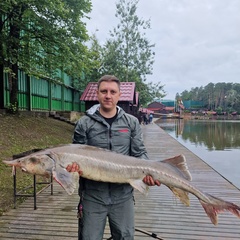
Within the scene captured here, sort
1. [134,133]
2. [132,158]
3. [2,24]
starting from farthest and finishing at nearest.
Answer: [2,24], [134,133], [132,158]

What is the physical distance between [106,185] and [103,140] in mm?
411

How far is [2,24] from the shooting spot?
12.1m

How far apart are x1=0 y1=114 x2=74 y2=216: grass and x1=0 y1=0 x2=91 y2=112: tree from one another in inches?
55.0

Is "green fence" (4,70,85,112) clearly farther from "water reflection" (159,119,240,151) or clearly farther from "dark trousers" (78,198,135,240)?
"dark trousers" (78,198,135,240)

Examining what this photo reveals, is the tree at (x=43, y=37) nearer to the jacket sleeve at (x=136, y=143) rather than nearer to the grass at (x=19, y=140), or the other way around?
the grass at (x=19, y=140)

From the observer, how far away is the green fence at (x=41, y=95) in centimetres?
1583

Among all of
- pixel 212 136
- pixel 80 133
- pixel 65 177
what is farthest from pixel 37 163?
pixel 212 136

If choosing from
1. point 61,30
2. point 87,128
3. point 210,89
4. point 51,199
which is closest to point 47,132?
point 61,30

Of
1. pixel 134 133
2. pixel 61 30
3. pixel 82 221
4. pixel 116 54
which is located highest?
pixel 116 54

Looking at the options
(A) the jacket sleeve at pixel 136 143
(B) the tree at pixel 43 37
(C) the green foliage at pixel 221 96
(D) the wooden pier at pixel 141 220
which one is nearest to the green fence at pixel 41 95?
(B) the tree at pixel 43 37

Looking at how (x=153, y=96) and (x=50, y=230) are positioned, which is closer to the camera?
(x=50, y=230)

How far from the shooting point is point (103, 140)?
2.64m

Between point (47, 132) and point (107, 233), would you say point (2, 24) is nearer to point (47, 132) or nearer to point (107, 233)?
point (47, 132)

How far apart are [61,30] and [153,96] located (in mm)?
23955
